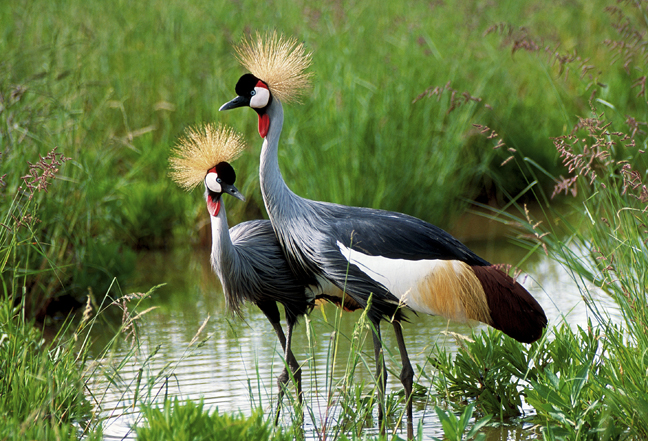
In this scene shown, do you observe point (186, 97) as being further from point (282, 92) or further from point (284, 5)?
point (282, 92)

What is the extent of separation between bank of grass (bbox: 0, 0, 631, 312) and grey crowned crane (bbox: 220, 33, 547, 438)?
1311mm

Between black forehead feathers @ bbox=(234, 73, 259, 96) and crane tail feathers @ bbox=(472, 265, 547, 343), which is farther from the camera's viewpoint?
black forehead feathers @ bbox=(234, 73, 259, 96)

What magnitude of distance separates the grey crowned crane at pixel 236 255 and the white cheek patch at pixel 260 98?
0.21m

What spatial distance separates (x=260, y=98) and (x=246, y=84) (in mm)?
90

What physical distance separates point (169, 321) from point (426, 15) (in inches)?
189

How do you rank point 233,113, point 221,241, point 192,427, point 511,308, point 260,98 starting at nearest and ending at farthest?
point 192,427
point 511,308
point 221,241
point 260,98
point 233,113

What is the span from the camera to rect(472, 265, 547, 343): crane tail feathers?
329 cm

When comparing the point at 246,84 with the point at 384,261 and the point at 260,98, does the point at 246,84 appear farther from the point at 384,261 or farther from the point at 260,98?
the point at 384,261

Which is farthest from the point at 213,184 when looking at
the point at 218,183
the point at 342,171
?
the point at 342,171

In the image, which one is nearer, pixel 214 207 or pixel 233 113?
pixel 214 207

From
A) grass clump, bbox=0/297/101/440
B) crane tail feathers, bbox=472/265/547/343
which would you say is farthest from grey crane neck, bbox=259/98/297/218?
grass clump, bbox=0/297/101/440

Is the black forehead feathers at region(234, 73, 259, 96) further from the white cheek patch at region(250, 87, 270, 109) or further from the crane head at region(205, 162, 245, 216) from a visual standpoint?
the crane head at region(205, 162, 245, 216)

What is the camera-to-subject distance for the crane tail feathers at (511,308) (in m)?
3.29

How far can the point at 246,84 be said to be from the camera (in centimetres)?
359
